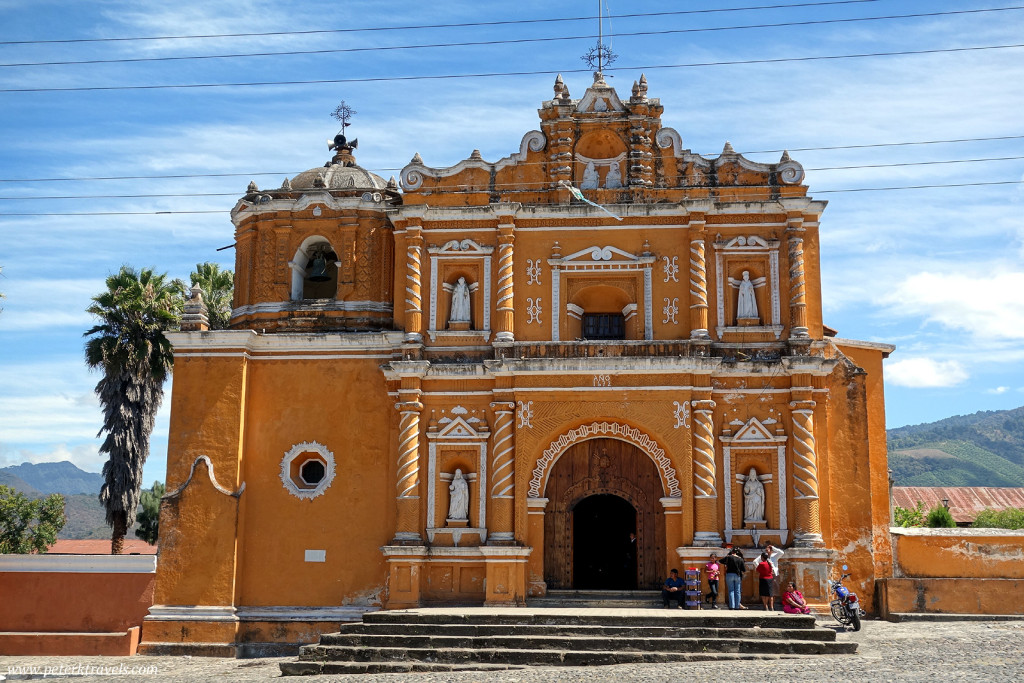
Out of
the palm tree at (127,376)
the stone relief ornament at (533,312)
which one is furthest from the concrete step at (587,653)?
the palm tree at (127,376)

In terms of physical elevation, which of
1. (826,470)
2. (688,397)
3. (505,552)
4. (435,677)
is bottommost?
(435,677)

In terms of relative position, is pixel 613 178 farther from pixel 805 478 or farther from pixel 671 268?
pixel 805 478

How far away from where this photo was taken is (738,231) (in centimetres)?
2247

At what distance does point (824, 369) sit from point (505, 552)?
7584 mm

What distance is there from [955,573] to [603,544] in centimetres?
738

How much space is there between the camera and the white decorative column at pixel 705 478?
67.8 feet

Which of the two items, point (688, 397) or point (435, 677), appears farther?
point (688, 397)

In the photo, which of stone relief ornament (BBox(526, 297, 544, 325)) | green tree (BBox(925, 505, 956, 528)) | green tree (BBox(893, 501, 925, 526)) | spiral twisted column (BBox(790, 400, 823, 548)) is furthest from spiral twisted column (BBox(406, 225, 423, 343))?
green tree (BBox(893, 501, 925, 526))

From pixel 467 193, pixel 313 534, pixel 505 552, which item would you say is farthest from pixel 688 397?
pixel 313 534

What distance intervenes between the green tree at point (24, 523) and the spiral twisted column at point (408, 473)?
798 inches

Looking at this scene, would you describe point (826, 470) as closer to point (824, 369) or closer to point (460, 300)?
point (824, 369)

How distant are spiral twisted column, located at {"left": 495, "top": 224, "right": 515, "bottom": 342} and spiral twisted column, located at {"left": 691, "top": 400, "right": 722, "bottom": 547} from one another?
4.24 meters

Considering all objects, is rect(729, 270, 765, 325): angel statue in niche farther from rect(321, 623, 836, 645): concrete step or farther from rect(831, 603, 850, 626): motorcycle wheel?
rect(321, 623, 836, 645): concrete step

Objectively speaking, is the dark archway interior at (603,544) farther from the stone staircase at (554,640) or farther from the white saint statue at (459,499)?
the stone staircase at (554,640)
